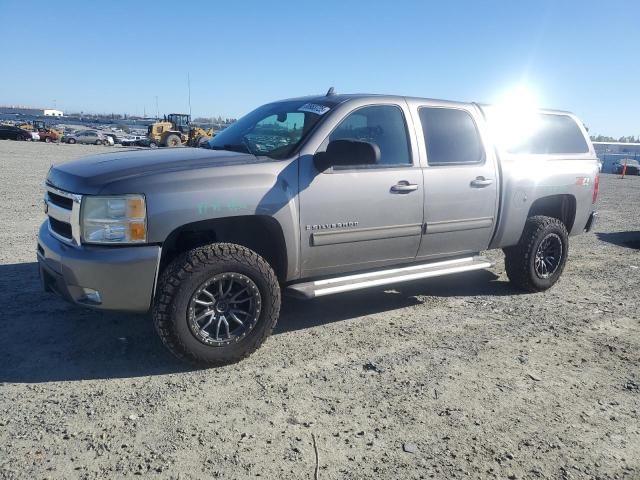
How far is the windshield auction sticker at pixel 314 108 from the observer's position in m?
4.28

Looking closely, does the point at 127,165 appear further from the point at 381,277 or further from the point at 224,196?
the point at 381,277

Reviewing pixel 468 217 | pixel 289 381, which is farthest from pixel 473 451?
pixel 468 217

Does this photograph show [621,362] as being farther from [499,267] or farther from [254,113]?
[254,113]

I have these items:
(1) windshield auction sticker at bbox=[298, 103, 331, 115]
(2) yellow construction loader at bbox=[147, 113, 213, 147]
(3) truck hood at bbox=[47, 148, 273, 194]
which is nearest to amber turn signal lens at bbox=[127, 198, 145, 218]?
(3) truck hood at bbox=[47, 148, 273, 194]

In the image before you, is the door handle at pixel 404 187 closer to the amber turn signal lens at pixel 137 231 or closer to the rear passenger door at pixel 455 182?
the rear passenger door at pixel 455 182

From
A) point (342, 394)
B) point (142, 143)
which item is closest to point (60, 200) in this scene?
point (342, 394)

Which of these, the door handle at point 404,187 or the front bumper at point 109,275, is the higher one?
the door handle at point 404,187

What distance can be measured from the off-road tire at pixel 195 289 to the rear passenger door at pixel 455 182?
1.65 m

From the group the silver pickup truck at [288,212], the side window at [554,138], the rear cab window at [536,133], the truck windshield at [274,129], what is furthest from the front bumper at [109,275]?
the side window at [554,138]

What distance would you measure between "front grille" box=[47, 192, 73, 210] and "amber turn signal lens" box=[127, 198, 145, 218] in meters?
0.50

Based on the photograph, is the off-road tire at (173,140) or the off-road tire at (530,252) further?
the off-road tire at (173,140)

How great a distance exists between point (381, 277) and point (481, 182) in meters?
1.40

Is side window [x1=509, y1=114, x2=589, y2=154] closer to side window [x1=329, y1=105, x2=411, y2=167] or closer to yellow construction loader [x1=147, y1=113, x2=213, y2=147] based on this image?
side window [x1=329, y1=105, x2=411, y2=167]

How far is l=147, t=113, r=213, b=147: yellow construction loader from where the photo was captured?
38166mm
